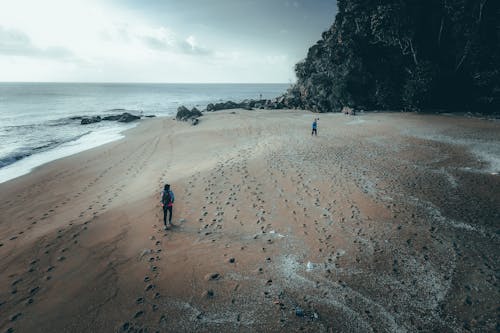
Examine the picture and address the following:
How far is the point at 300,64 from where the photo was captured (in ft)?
193

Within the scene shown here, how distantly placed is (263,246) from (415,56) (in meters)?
41.9

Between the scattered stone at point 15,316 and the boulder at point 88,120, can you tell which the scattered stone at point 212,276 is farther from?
the boulder at point 88,120

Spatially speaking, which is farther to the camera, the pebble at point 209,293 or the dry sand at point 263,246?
the pebble at point 209,293

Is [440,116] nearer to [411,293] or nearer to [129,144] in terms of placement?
[411,293]

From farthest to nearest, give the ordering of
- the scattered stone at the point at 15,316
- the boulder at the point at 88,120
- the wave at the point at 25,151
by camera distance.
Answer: the boulder at the point at 88,120
the wave at the point at 25,151
the scattered stone at the point at 15,316

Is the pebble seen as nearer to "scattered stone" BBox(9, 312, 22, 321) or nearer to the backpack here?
the backpack

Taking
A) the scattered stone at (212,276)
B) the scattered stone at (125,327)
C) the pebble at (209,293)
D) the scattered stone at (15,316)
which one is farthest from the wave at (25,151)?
the pebble at (209,293)

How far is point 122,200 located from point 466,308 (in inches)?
595

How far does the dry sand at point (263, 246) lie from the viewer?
267 inches

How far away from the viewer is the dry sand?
6793mm

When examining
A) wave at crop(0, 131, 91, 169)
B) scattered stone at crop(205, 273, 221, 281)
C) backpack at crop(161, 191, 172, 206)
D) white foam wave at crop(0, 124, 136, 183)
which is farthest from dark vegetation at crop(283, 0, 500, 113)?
wave at crop(0, 131, 91, 169)

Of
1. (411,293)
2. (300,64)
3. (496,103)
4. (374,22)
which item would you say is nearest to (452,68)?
(496,103)

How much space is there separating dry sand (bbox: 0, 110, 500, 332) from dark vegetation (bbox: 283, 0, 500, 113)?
22.0 m

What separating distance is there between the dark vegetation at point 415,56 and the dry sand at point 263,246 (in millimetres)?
21995
